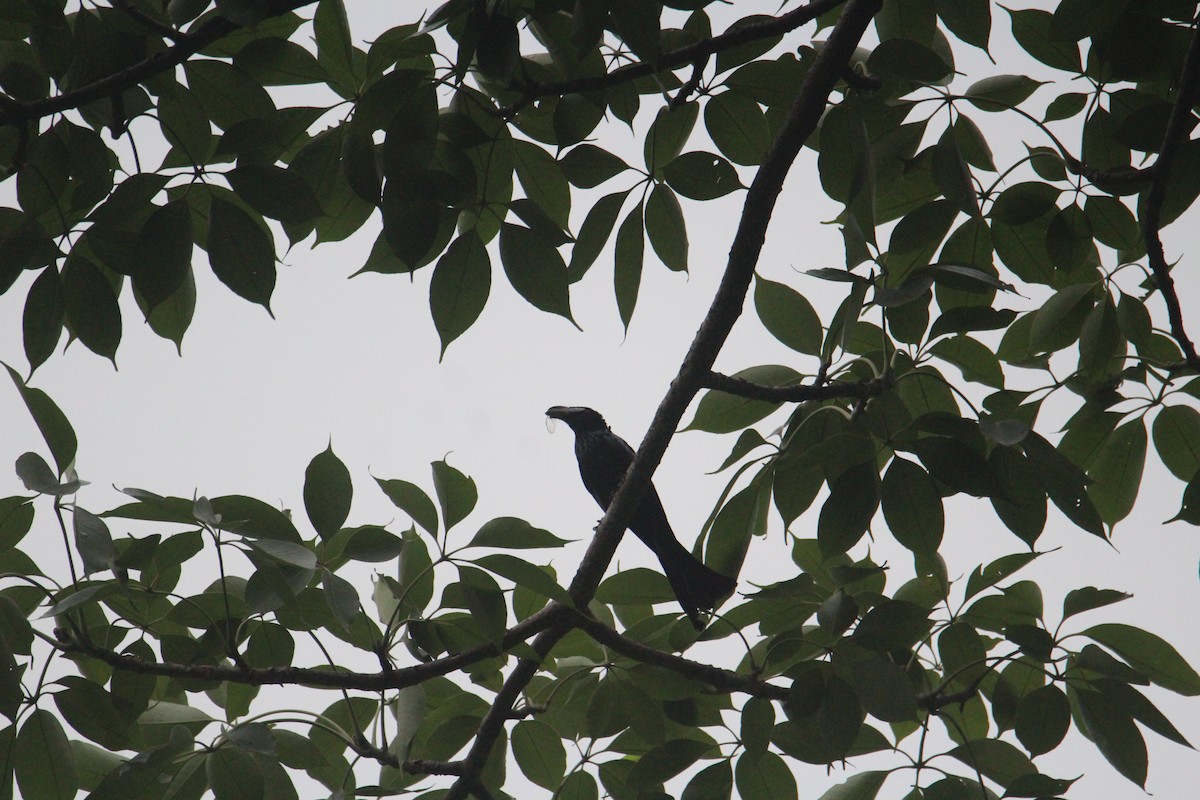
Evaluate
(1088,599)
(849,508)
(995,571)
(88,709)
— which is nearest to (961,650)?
(995,571)

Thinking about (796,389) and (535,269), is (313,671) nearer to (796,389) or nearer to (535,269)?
Result: (535,269)

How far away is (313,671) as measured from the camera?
7.13 ft

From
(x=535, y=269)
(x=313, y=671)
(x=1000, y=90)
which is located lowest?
(x=313, y=671)

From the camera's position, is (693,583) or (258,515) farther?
(693,583)

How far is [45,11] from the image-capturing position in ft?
6.44

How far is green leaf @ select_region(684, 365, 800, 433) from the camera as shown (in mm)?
2496

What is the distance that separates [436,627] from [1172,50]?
216cm

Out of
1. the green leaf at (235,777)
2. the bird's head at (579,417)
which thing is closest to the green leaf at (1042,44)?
the green leaf at (235,777)

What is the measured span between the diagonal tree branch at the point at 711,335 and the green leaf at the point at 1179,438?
1.19 m

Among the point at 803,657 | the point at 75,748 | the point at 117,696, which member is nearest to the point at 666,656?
the point at 803,657

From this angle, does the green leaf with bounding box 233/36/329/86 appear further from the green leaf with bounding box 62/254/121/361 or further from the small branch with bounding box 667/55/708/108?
the small branch with bounding box 667/55/708/108

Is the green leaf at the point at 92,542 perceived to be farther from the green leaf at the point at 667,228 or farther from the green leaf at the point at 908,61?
the green leaf at the point at 908,61

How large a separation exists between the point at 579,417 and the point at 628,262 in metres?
3.06

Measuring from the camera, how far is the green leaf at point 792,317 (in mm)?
2402
